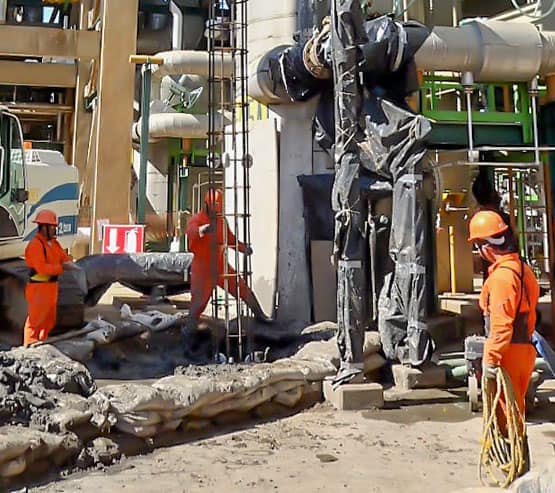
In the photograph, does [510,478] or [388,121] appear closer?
[510,478]

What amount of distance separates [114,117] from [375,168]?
10.4 meters

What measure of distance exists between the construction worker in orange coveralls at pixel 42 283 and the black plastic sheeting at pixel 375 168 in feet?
10.9

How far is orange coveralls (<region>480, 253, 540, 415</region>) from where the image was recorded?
3707 millimetres

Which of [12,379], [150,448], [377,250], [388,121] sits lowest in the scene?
[150,448]

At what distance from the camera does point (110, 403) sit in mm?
4914

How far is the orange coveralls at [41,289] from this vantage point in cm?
696

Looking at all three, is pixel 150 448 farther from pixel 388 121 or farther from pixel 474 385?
pixel 388 121

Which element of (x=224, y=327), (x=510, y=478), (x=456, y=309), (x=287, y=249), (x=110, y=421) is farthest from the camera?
(x=456, y=309)

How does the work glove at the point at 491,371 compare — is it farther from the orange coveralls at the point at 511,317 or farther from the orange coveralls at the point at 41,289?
the orange coveralls at the point at 41,289

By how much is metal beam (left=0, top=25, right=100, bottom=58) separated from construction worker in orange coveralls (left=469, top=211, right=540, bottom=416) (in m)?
15.9

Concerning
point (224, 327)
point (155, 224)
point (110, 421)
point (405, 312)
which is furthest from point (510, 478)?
point (155, 224)

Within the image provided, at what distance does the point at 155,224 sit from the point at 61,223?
41.4 feet

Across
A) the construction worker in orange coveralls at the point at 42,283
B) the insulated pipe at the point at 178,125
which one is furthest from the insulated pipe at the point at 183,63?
the construction worker in orange coveralls at the point at 42,283

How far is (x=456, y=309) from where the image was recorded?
10594 mm
